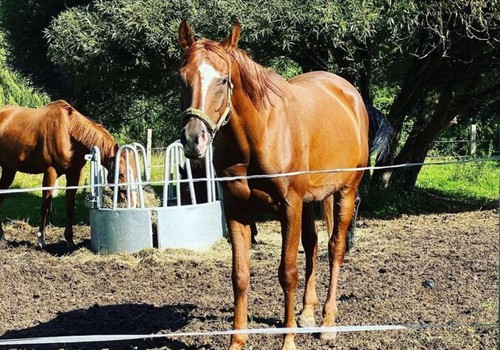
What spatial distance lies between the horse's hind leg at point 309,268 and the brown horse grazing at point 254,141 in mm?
15

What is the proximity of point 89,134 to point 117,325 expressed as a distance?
4.86 m

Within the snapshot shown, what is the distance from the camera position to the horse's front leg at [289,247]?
170 inches

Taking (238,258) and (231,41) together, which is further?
(238,258)

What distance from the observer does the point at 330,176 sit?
16.3 feet

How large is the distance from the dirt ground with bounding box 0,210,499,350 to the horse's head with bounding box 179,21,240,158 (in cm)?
156

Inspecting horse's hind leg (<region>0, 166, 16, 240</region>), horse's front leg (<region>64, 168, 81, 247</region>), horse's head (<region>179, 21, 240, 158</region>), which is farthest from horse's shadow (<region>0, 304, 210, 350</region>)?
horse's hind leg (<region>0, 166, 16, 240</region>)

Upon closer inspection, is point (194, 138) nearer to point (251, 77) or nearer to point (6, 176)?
point (251, 77)

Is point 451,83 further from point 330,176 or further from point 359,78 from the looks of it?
point 330,176

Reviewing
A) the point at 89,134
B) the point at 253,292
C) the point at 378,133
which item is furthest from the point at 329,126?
the point at 89,134

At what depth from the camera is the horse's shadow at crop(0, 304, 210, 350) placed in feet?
15.3

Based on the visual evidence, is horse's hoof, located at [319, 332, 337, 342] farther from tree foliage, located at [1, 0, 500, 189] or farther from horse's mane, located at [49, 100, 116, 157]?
horse's mane, located at [49, 100, 116, 157]

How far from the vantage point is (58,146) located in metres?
9.62

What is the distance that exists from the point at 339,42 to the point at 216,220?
2.98 meters

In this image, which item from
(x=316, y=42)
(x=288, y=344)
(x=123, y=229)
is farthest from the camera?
(x=316, y=42)
